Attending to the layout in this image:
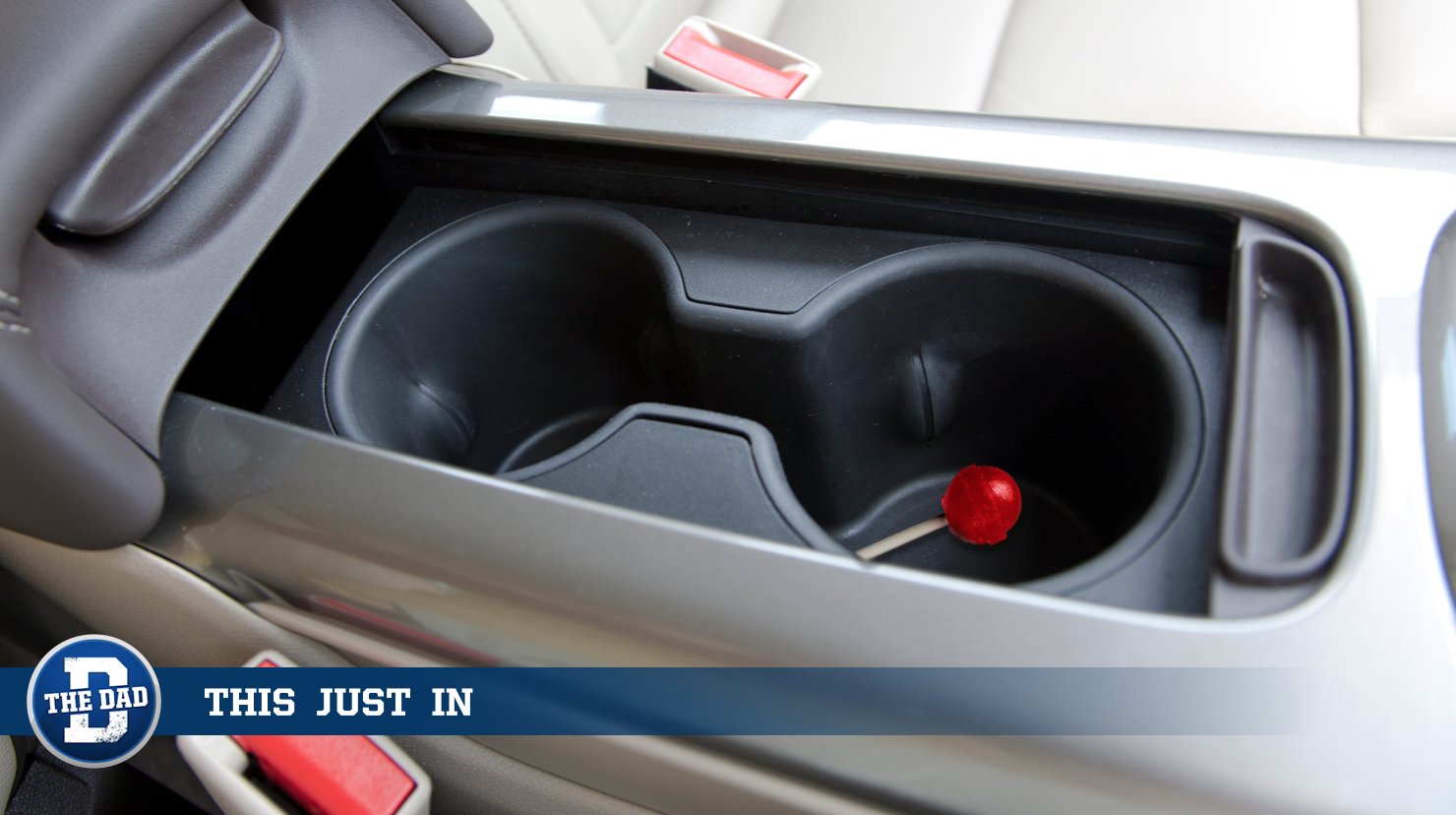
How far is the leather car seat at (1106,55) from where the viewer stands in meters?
0.89

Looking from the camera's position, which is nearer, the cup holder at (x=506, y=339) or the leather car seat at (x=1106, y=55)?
the cup holder at (x=506, y=339)

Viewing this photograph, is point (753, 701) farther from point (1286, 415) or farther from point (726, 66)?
point (726, 66)

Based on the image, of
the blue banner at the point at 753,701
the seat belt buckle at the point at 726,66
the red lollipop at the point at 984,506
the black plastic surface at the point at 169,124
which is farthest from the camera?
the seat belt buckle at the point at 726,66

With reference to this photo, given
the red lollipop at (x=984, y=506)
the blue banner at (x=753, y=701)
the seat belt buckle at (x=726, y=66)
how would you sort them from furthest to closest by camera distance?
the seat belt buckle at (x=726, y=66), the red lollipop at (x=984, y=506), the blue banner at (x=753, y=701)

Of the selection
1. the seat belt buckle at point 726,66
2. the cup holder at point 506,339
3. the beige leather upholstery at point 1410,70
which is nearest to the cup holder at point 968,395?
the cup holder at point 506,339

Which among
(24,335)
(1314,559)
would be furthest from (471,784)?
(1314,559)

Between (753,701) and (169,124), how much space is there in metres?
0.48

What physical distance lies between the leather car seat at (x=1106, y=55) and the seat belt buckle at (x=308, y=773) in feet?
2.22

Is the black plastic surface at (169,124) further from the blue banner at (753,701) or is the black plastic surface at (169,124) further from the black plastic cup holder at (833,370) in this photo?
the blue banner at (753,701)

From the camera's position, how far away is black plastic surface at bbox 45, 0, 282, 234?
0.47 m

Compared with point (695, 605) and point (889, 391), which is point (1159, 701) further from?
point (889, 391)

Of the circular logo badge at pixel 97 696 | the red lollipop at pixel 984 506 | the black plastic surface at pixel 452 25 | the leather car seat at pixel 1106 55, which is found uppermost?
the leather car seat at pixel 1106 55

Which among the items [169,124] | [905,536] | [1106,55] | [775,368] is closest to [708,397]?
[775,368]

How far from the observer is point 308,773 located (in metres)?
0.52
